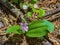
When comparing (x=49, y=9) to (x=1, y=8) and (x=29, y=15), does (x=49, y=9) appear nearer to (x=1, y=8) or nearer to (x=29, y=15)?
(x=29, y=15)

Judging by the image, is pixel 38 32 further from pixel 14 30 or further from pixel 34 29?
pixel 14 30

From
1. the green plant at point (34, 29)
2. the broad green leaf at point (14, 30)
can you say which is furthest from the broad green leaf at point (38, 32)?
the broad green leaf at point (14, 30)

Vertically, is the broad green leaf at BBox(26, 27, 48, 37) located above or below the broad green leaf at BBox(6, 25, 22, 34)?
below

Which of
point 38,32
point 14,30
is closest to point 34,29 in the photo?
point 38,32

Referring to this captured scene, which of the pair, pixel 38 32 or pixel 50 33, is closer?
pixel 38 32

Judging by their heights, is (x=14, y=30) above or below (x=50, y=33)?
above

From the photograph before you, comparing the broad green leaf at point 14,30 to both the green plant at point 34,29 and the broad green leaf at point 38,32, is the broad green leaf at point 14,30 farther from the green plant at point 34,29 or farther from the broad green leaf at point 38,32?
the broad green leaf at point 38,32

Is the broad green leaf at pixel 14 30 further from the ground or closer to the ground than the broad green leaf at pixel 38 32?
further from the ground

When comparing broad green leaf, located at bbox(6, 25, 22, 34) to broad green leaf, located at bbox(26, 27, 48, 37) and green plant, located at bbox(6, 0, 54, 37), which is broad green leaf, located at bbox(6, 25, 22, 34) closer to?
green plant, located at bbox(6, 0, 54, 37)

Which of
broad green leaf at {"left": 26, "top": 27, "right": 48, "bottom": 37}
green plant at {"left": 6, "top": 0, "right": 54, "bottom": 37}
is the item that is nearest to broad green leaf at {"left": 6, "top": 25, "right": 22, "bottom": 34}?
green plant at {"left": 6, "top": 0, "right": 54, "bottom": 37}

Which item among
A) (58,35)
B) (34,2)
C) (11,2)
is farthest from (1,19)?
(58,35)
